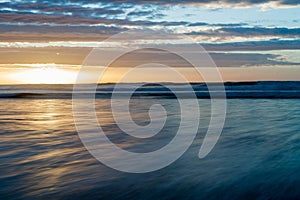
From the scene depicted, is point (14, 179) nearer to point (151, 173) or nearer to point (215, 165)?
point (151, 173)

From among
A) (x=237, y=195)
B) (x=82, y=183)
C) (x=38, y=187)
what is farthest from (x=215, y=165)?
(x=38, y=187)

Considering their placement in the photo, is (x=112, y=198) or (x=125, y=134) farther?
(x=125, y=134)

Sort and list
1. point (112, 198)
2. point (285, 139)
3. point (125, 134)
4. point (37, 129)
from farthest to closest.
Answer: point (37, 129), point (125, 134), point (285, 139), point (112, 198)

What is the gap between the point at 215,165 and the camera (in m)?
8.59

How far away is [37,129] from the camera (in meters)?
14.5

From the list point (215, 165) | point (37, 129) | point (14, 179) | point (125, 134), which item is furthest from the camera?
point (37, 129)

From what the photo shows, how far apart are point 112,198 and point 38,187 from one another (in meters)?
1.42

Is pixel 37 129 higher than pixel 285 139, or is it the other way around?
pixel 37 129

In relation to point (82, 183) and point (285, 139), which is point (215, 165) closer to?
point (82, 183)

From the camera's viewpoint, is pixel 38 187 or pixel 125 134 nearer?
pixel 38 187

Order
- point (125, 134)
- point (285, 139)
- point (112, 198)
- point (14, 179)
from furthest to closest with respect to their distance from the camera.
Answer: point (125, 134), point (285, 139), point (14, 179), point (112, 198)

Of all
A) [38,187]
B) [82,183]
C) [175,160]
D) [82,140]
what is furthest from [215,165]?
[82,140]

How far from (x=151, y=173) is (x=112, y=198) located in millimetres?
1646

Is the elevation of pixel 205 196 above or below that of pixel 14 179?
below
